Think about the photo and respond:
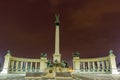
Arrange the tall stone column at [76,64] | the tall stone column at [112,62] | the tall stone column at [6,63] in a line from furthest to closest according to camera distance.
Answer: the tall stone column at [76,64] → the tall stone column at [6,63] → the tall stone column at [112,62]

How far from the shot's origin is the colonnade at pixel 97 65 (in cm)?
3965

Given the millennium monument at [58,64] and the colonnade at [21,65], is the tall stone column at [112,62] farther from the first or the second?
the colonnade at [21,65]

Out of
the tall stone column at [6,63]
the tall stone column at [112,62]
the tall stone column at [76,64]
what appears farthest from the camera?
the tall stone column at [76,64]

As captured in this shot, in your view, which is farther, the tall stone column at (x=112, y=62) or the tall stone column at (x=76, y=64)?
the tall stone column at (x=76, y=64)

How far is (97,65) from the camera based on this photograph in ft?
154

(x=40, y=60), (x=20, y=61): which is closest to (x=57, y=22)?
(x=40, y=60)

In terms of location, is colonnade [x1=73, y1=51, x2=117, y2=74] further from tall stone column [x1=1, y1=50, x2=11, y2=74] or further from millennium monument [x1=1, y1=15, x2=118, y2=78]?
tall stone column [x1=1, y1=50, x2=11, y2=74]

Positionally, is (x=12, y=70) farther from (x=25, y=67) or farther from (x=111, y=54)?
(x=111, y=54)

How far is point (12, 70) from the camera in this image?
4619 cm

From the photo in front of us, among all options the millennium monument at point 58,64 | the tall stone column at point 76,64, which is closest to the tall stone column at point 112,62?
the millennium monument at point 58,64

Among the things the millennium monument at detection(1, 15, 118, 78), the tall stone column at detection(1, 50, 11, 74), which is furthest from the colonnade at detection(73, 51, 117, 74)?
the tall stone column at detection(1, 50, 11, 74)

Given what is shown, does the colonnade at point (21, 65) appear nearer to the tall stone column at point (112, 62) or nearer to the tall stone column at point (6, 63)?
the tall stone column at point (6, 63)

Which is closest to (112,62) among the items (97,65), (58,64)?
(97,65)

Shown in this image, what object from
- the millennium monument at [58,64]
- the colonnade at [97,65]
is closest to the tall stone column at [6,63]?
the millennium monument at [58,64]
